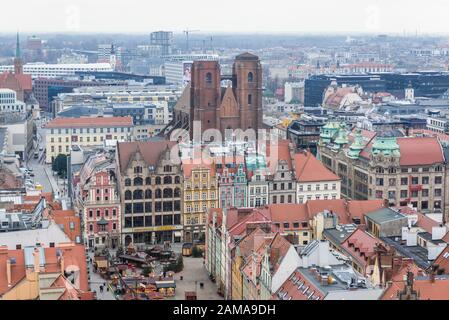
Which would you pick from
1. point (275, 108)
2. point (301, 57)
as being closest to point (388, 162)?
point (275, 108)

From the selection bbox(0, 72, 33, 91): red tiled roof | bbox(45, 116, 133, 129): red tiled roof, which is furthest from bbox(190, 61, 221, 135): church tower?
bbox(0, 72, 33, 91): red tiled roof

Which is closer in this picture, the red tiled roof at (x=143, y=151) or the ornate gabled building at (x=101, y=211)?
the ornate gabled building at (x=101, y=211)

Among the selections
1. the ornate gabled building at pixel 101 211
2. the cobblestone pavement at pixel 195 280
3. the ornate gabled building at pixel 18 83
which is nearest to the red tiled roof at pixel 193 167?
the ornate gabled building at pixel 101 211

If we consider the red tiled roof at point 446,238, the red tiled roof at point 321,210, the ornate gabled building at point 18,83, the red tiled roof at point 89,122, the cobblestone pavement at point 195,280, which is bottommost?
the cobblestone pavement at point 195,280

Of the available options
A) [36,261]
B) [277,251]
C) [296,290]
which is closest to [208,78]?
[277,251]

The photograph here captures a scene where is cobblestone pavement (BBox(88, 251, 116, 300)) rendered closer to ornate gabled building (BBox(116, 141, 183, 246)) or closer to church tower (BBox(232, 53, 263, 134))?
ornate gabled building (BBox(116, 141, 183, 246))

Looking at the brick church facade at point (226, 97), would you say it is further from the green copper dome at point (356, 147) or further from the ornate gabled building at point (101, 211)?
the ornate gabled building at point (101, 211)
